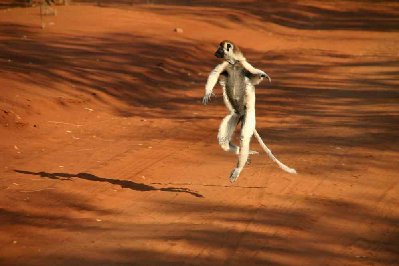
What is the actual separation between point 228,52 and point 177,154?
3.28 meters

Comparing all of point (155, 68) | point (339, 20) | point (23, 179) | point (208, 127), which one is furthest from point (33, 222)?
point (339, 20)

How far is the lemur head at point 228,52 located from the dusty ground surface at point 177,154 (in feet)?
5.62

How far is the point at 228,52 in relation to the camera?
9.65 metres

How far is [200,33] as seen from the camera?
1107 inches

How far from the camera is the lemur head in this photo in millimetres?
9625

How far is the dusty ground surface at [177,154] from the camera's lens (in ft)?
26.9

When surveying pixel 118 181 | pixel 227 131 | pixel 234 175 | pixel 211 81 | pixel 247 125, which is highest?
pixel 211 81

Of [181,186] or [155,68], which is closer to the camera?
[181,186]

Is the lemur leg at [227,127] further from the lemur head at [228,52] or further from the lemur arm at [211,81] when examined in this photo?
the lemur head at [228,52]

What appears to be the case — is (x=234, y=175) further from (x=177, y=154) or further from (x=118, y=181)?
(x=177, y=154)

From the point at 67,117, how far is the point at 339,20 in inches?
899

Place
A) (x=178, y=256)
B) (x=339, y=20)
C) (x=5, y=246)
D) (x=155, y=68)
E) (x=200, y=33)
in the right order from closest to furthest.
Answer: (x=178, y=256), (x=5, y=246), (x=155, y=68), (x=200, y=33), (x=339, y=20)

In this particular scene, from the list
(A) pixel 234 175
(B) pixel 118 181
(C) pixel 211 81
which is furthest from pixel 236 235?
(B) pixel 118 181

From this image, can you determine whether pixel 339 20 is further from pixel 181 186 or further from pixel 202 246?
pixel 202 246
